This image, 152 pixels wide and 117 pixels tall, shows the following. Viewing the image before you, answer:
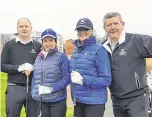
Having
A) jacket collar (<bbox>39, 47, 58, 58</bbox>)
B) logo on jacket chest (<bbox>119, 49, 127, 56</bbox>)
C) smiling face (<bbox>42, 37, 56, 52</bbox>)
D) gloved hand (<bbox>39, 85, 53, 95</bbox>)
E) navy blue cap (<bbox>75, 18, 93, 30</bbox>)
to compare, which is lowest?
gloved hand (<bbox>39, 85, 53, 95</bbox>)

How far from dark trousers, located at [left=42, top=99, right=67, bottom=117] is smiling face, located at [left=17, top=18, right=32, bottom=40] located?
1288mm

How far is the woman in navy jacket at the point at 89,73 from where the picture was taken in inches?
200

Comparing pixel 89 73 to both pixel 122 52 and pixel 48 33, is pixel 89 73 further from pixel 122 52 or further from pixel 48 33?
pixel 48 33

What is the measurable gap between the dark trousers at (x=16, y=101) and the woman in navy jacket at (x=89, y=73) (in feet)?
3.88

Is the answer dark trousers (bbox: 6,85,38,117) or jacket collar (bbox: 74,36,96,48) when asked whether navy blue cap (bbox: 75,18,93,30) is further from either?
dark trousers (bbox: 6,85,38,117)

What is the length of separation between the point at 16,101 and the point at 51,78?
2.94ft

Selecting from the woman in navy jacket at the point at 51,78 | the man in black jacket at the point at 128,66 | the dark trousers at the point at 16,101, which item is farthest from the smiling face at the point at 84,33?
the dark trousers at the point at 16,101

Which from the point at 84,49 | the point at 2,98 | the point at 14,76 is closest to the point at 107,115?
the point at 14,76

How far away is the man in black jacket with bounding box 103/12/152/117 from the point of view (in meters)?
4.96

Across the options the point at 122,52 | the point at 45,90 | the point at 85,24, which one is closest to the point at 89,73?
the point at 122,52

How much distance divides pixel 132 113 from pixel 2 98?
843 cm

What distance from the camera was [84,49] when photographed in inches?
205

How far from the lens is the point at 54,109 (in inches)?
224

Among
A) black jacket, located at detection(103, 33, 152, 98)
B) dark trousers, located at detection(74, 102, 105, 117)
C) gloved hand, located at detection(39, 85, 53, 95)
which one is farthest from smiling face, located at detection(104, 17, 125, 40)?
gloved hand, located at detection(39, 85, 53, 95)
